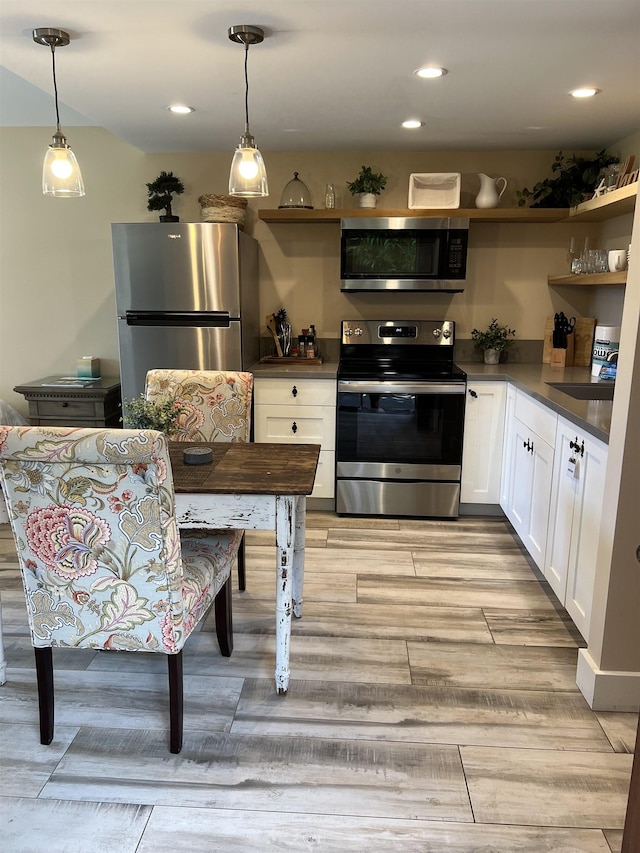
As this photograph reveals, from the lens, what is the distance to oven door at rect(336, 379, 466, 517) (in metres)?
3.57

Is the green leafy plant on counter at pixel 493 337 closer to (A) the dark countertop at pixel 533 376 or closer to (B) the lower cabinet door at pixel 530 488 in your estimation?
(A) the dark countertop at pixel 533 376

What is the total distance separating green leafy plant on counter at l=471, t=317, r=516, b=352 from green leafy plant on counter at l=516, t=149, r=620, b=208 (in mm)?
774

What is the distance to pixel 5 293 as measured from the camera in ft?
13.9

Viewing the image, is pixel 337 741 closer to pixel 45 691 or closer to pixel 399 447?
pixel 45 691

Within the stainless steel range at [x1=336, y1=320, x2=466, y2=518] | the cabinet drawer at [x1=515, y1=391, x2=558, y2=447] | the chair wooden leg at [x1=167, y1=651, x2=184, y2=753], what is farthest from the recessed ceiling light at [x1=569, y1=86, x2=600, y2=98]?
the chair wooden leg at [x1=167, y1=651, x2=184, y2=753]

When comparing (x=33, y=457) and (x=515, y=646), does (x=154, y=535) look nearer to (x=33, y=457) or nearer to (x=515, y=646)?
(x=33, y=457)

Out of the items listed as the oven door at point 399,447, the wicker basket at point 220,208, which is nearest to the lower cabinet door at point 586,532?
the oven door at point 399,447

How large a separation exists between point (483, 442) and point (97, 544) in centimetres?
254

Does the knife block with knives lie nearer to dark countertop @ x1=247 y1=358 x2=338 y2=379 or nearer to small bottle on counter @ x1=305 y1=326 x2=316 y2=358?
dark countertop @ x1=247 y1=358 x2=338 y2=379

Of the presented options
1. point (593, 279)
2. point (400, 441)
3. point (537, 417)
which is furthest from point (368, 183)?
point (537, 417)

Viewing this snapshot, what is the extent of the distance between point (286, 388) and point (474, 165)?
1878 millimetres

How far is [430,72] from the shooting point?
251 cm

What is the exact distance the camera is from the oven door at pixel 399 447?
3.57 meters

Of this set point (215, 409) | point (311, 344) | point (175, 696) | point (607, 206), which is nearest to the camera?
point (175, 696)
